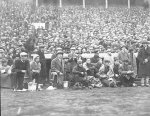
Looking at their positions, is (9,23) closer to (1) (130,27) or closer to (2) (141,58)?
(1) (130,27)

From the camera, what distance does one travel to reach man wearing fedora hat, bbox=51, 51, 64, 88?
44.8ft

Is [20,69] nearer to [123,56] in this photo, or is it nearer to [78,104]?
[123,56]

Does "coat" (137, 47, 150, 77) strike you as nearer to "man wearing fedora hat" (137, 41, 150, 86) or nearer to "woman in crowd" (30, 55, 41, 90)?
"man wearing fedora hat" (137, 41, 150, 86)

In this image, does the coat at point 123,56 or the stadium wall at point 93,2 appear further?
the stadium wall at point 93,2

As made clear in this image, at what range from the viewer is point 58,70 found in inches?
544

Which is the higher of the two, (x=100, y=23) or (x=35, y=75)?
(x=100, y=23)

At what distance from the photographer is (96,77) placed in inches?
555

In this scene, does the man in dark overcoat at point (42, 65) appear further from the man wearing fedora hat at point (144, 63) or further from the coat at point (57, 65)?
the man wearing fedora hat at point (144, 63)

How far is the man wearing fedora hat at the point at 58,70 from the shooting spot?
1366 centimetres

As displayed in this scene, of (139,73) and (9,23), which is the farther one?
(9,23)

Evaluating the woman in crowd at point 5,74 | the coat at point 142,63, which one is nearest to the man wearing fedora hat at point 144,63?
the coat at point 142,63

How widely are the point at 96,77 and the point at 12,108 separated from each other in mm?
5708

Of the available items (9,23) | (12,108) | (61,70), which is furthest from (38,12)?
(12,108)

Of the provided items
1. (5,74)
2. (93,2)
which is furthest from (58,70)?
(93,2)
